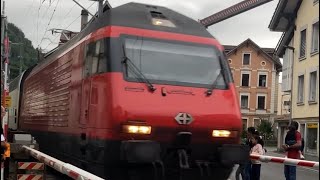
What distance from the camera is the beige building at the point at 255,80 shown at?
238 feet

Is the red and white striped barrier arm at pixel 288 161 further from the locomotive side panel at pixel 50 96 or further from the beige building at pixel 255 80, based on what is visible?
the beige building at pixel 255 80

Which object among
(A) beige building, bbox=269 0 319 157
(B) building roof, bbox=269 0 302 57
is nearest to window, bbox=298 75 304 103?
(A) beige building, bbox=269 0 319 157

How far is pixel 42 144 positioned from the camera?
14047mm

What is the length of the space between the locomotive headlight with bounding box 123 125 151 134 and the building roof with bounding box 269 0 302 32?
30.0 metres

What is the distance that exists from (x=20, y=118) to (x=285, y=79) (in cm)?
2387

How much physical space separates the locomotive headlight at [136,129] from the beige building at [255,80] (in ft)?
213

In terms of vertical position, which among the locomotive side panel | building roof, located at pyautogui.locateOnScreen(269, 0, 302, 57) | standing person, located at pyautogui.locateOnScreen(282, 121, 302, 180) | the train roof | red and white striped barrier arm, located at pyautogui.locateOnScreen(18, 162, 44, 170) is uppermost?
building roof, located at pyautogui.locateOnScreen(269, 0, 302, 57)

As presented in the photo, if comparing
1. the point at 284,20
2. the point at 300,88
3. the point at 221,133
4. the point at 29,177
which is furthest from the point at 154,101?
the point at 284,20

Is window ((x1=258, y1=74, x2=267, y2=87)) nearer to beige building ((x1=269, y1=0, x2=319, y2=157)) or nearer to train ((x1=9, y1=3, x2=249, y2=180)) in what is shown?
beige building ((x1=269, y1=0, x2=319, y2=157))

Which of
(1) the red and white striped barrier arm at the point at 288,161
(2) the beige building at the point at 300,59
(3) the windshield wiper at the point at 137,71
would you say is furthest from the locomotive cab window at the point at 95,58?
(2) the beige building at the point at 300,59

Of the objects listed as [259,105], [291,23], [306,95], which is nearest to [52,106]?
[306,95]

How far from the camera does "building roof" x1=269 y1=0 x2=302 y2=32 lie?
119 feet

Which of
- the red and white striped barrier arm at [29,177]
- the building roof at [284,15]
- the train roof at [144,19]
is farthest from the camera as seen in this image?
the building roof at [284,15]

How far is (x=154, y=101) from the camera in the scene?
785 cm
